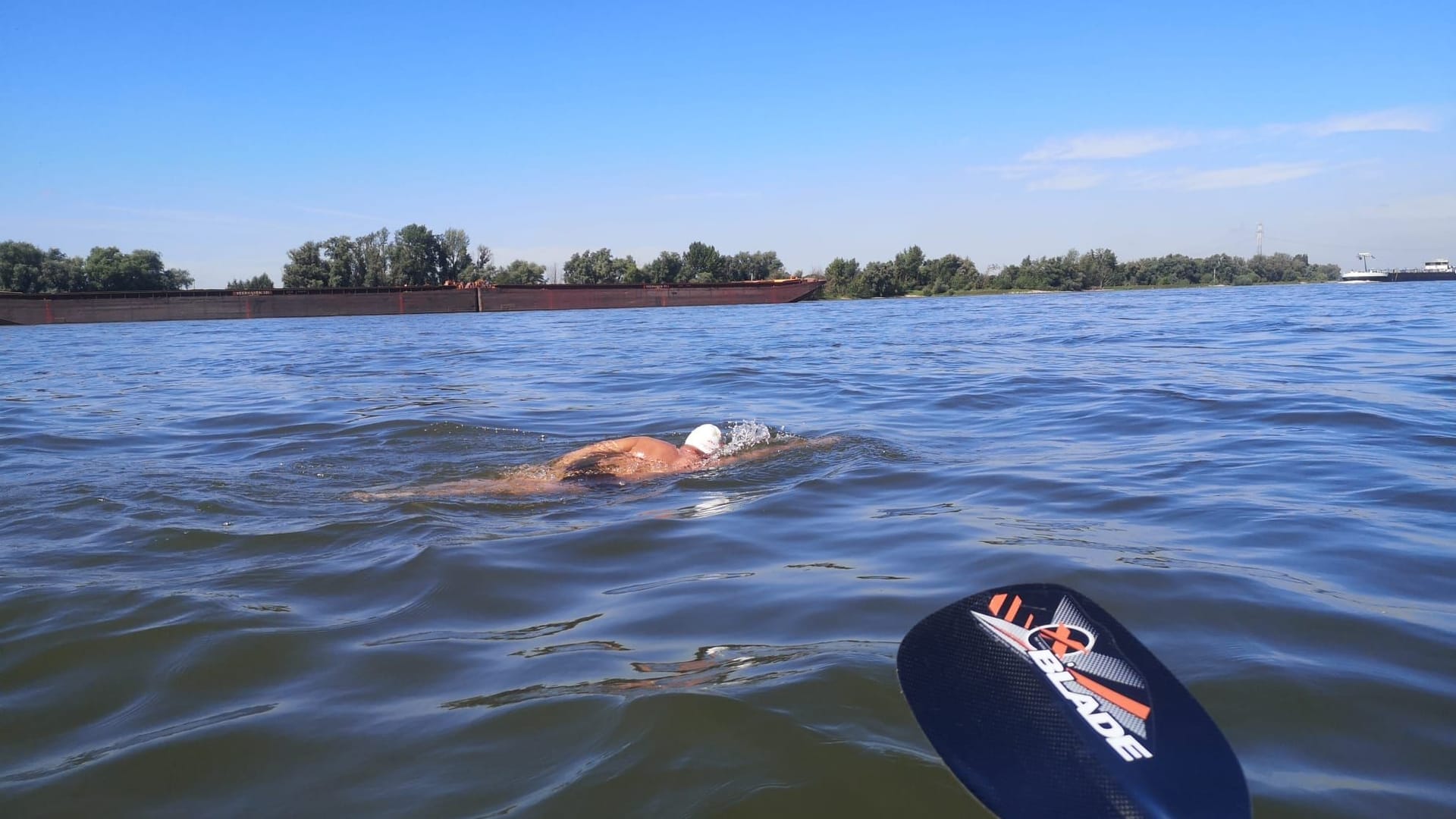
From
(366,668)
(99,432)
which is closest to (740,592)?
(366,668)

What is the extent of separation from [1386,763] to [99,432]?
10491 mm

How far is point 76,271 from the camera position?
54.2 metres

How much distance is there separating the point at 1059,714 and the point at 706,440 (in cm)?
507

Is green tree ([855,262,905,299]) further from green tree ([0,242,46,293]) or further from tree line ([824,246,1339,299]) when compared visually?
green tree ([0,242,46,293])

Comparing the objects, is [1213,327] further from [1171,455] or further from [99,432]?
[99,432]

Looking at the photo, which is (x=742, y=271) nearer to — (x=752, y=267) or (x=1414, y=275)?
(x=752, y=267)

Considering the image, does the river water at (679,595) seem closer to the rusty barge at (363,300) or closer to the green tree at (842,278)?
the rusty barge at (363,300)

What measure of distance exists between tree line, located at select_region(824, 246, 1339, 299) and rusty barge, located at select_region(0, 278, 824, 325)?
25.3 metres

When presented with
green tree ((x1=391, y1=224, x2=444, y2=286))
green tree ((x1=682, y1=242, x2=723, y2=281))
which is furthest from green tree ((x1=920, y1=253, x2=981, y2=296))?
green tree ((x1=391, y1=224, x2=444, y2=286))

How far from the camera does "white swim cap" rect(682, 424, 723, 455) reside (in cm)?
706

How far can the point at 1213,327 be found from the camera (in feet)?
67.9

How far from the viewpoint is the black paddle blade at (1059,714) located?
6.53 ft

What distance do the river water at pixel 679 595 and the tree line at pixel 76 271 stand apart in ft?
176

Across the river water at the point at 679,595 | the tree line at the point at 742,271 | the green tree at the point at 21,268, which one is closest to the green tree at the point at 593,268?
the tree line at the point at 742,271
